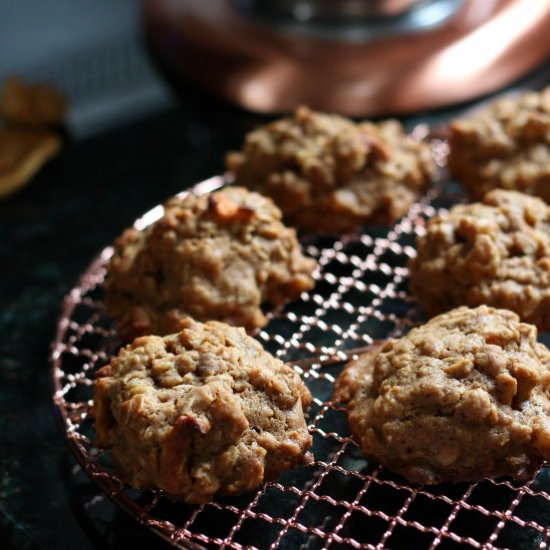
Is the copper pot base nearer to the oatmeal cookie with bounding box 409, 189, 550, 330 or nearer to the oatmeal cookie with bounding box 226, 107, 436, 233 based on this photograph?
the oatmeal cookie with bounding box 226, 107, 436, 233

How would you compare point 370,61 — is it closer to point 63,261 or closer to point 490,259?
point 490,259

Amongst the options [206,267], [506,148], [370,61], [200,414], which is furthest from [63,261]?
[506,148]

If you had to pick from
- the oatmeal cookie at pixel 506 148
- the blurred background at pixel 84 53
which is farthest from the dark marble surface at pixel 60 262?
the oatmeal cookie at pixel 506 148

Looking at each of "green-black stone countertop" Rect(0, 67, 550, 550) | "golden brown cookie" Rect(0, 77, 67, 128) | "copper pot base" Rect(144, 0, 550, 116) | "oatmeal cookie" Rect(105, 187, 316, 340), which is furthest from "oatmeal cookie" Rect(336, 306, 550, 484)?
"golden brown cookie" Rect(0, 77, 67, 128)

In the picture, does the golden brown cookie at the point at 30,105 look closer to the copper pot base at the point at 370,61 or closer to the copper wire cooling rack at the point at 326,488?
the copper pot base at the point at 370,61

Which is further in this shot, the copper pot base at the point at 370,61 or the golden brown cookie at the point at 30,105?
the golden brown cookie at the point at 30,105

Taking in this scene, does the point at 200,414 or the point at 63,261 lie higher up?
the point at 200,414


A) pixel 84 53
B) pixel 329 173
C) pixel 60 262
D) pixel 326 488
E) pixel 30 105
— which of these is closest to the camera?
pixel 326 488
